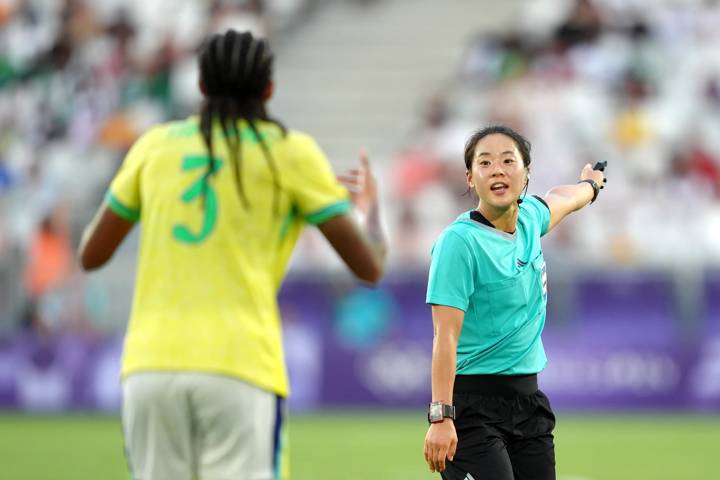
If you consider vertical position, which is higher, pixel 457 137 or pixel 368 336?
pixel 457 137

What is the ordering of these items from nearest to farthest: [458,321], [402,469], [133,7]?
[458,321], [402,469], [133,7]

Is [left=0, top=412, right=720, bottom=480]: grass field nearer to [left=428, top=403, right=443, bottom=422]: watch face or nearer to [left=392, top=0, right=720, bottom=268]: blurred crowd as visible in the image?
[left=392, top=0, right=720, bottom=268]: blurred crowd

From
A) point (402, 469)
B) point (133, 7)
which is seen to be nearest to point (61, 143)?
point (133, 7)

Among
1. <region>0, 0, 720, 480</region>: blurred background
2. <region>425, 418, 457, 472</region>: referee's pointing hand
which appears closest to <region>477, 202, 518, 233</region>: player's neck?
<region>425, 418, 457, 472</region>: referee's pointing hand

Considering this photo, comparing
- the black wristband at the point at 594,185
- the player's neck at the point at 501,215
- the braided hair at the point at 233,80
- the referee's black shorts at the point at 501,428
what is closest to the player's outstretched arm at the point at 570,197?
the black wristband at the point at 594,185

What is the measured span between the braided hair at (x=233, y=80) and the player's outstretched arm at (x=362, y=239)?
339 millimetres

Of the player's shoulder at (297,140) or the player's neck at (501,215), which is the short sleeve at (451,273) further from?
the player's shoulder at (297,140)

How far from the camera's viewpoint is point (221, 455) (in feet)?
13.9

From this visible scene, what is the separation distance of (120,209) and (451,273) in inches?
58.1

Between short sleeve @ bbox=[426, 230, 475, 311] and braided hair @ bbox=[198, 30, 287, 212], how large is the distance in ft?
4.09

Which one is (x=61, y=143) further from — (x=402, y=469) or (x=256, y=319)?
(x=256, y=319)

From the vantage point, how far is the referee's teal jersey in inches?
216

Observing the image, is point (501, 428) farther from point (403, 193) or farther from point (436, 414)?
point (403, 193)

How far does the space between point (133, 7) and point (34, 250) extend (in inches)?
244
